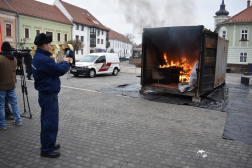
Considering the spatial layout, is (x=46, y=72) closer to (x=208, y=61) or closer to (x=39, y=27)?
(x=208, y=61)

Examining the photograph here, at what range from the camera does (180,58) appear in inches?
449

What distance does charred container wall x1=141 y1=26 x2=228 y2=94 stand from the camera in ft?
27.3

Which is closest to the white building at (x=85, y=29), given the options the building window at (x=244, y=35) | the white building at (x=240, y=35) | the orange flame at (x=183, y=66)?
the white building at (x=240, y=35)

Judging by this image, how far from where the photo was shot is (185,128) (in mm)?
5227

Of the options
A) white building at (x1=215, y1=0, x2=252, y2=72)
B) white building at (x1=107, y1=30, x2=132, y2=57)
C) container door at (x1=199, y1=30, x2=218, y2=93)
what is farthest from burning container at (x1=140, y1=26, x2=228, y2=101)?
white building at (x1=107, y1=30, x2=132, y2=57)

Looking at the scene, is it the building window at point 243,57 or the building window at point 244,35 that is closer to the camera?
the building window at point 244,35

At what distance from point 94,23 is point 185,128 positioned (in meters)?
57.5

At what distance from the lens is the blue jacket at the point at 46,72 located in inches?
133

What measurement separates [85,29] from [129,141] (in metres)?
53.4

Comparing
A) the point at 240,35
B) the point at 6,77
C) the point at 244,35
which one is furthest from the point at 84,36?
the point at 6,77

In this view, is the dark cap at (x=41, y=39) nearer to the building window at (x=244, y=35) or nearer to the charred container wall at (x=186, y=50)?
the charred container wall at (x=186, y=50)

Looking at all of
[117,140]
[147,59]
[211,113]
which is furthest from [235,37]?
[117,140]

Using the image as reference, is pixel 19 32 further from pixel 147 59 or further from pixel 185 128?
pixel 185 128

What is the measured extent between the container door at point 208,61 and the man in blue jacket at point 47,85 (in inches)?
240
